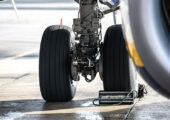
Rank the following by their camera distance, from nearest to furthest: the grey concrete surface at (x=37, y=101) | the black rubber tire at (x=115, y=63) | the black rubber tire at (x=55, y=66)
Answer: the grey concrete surface at (x=37, y=101), the black rubber tire at (x=115, y=63), the black rubber tire at (x=55, y=66)

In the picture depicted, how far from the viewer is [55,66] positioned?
20.8 ft

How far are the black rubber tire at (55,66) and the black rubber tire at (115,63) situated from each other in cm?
47

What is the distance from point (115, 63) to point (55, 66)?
2.30 feet

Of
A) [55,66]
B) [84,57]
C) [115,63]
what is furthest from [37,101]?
[115,63]

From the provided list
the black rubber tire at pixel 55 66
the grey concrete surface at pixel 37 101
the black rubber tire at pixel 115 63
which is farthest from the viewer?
the black rubber tire at pixel 55 66

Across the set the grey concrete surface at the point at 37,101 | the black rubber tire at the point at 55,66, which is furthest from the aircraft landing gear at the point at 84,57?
the grey concrete surface at the point at 37,101

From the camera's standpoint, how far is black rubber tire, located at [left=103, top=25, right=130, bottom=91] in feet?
20.1

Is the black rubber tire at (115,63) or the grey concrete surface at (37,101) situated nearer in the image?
the grey concrete surface at (37,101)

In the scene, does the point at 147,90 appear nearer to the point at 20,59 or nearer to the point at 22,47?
the point at 20,59

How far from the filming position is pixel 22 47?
12594 millimetres

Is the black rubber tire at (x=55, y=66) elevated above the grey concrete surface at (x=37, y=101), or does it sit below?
above

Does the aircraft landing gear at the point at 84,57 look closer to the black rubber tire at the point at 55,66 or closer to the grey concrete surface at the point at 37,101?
the black rubber tire at the point at 55,66

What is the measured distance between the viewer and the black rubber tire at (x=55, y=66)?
634 centimetres

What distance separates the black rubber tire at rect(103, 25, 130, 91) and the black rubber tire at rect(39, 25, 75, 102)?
473 mm
